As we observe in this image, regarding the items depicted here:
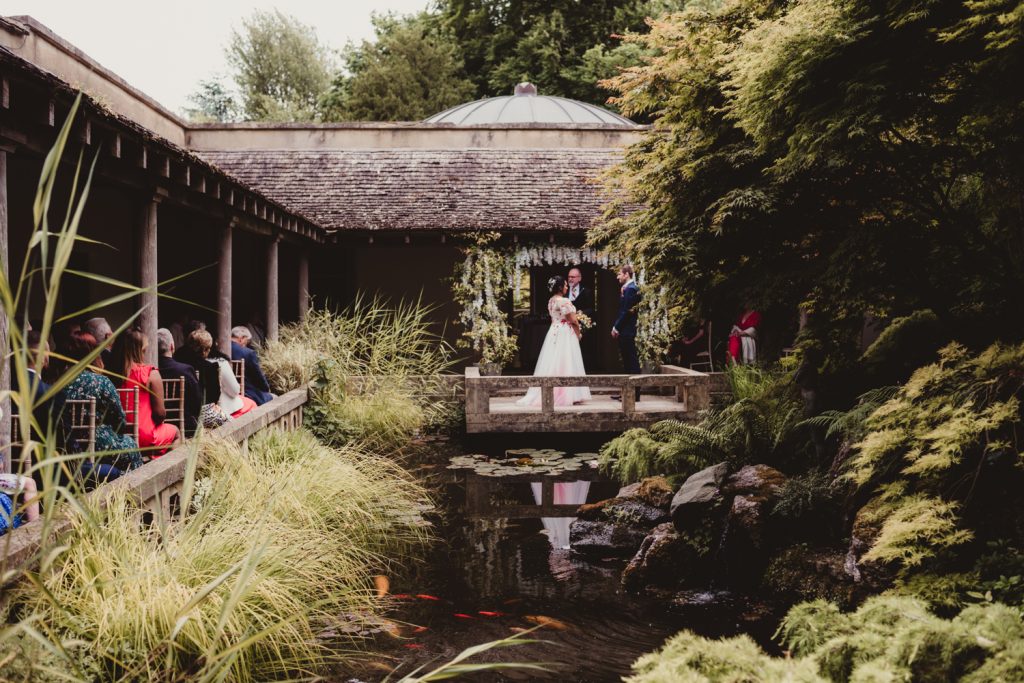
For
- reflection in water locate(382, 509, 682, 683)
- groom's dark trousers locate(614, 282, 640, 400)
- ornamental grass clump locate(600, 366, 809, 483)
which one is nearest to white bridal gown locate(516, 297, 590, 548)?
groom's dark trousers locate(614, 282, 640, 400)

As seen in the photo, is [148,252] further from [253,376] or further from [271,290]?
[271,290]

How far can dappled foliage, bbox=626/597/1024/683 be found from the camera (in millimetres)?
2471

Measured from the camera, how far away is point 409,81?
95.5ft

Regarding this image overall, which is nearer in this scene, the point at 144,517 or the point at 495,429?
the point at 144,517

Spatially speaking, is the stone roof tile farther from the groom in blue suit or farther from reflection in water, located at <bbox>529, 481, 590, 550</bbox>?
reflection in water, located at <bbox>529, 481, 590, 550</bbox>

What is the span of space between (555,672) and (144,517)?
2.69 m

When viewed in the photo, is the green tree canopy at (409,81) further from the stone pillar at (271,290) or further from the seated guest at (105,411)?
the seated guest at (105,411)

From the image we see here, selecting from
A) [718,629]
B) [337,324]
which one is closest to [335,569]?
[718,629]

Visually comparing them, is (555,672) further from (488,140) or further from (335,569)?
(488,140)

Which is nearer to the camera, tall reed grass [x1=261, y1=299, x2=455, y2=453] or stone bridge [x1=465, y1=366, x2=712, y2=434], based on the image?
tall reed grass [x1=261, y1=299, x2=455, y2=453]

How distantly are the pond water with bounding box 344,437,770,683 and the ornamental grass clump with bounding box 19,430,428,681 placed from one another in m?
0.32

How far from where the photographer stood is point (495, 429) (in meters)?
11.1

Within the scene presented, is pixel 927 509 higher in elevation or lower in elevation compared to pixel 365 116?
lower

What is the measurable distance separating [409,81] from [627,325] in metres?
18.2
